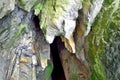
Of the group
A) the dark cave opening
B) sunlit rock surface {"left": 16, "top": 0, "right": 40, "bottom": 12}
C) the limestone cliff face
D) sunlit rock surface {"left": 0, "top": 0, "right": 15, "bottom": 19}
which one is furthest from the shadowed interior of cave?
sunlit rock surface {"left": 0, "top": 0, "right": 15, "bottom": 19}

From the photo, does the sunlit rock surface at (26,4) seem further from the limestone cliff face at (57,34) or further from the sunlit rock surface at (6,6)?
the sunlit rock surface at (6,6)

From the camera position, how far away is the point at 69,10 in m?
3.45

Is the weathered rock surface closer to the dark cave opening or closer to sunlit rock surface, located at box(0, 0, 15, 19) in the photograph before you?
sunlit rock surface, located at box(0, 0, 15, 19)

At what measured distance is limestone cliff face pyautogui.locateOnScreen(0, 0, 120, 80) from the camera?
3420 millimetres

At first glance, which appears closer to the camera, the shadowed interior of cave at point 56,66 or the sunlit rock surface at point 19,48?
the sunlit rock surface at point 19,48

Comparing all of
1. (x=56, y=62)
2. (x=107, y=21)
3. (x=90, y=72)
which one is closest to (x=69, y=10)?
(x=107, y=21)

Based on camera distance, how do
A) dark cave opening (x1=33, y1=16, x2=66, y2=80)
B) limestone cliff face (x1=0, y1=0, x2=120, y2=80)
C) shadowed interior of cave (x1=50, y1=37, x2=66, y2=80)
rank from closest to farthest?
limestone cliff face (x1=0, y1=0, x2=120, y2=80) → dark cave opening (x1=33, y1=16, x2=66, y2=80) → shadowed interior of cave (x1=50, y1=37, x2=66, y2=80)

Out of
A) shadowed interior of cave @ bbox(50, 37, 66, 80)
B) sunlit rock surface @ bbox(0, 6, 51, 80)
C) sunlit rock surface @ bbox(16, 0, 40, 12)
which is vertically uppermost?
sunlit rock surface @ bbox(16, 0, 40, 12)

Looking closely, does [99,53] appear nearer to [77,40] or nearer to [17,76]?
[77,40]

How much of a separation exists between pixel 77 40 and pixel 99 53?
17.6 inches

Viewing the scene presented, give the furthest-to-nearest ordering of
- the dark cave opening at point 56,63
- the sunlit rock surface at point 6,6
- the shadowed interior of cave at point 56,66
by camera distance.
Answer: the shadowed interior of cave at point 56,66 → the dark cave opening at point 56,63 → the sunlit rock surface at point 6,6

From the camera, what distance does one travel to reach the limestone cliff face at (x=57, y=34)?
3.42 m

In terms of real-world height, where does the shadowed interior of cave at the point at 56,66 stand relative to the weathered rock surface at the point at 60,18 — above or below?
below

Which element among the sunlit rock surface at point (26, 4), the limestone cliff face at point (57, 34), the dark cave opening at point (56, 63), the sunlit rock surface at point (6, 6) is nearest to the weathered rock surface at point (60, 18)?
the limestone cliff face at point (57, 34)
